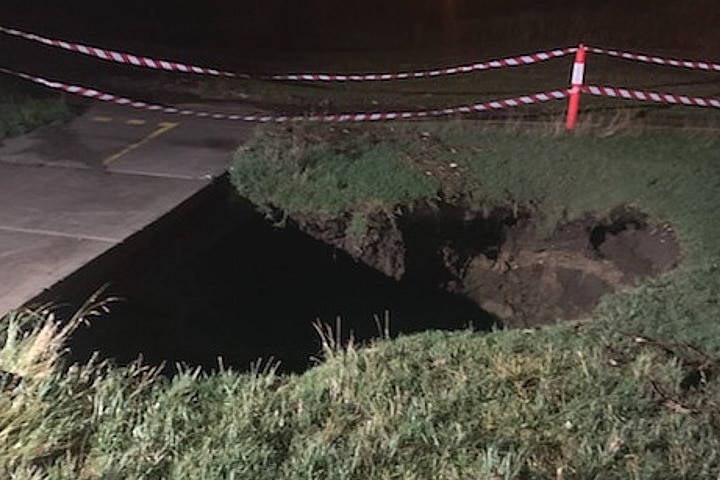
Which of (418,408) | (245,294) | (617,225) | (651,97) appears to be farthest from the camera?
(651,97)

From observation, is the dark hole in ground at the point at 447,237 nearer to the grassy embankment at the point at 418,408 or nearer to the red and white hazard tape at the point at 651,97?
the grassy embankment at the point at 418,408

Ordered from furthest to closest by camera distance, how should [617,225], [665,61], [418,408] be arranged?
[665,61] → [617,225] → [418,408]

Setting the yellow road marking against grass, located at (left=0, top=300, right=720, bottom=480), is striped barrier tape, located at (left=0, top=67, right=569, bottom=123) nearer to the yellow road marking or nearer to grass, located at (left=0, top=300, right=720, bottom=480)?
the yellow road marking

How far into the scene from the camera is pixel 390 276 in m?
8.00

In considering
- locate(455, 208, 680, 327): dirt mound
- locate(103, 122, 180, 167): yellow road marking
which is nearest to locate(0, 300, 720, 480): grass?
locate(455, 208, 680, 327): dirt mound

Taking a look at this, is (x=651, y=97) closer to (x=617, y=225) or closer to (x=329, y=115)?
(x=617, y=225)

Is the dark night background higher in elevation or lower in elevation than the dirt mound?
higher

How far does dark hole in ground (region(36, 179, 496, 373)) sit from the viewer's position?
7012mm

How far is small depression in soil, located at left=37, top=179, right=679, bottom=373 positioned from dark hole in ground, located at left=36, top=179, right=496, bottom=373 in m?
0.01

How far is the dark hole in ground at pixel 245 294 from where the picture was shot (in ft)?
23.0

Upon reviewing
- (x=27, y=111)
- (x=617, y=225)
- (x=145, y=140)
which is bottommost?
(x=617, y=225)

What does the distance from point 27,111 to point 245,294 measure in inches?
128

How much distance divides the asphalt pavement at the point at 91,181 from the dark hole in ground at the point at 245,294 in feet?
0.77

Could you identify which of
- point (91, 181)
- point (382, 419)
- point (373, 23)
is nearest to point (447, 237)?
point (91, 181)
